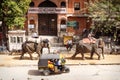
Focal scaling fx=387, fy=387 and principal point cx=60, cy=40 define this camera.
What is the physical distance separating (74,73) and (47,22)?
27286mm

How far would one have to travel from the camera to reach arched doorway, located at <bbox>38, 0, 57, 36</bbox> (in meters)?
58.1

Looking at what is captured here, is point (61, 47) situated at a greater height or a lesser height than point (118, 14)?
lesser

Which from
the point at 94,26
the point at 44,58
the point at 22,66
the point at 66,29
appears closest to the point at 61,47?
the point at 94,26

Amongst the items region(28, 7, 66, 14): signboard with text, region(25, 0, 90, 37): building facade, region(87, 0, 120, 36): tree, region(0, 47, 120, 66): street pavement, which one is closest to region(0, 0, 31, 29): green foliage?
region(0, 47, 120, 66): street pavement

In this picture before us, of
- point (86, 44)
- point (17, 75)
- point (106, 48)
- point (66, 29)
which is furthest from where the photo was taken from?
point (66, 29)

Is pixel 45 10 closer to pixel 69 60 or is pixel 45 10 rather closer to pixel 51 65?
pixel 69 60

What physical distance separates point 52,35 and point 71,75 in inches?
1064

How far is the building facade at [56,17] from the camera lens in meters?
56.9

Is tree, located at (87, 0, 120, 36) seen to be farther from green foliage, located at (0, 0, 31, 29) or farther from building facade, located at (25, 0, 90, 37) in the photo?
building facade, located at (25, 0, 90, 37)

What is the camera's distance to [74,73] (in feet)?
105

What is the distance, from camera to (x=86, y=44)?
128 feet

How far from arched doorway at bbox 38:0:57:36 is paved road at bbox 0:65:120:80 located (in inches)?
914

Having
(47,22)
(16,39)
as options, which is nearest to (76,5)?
(47,22)

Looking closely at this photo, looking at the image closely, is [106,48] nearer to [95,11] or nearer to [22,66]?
[95,11]
